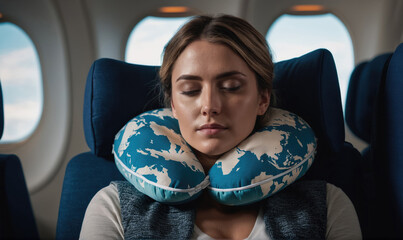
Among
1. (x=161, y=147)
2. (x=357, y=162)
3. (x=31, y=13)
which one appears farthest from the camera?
(x=31, y=13)

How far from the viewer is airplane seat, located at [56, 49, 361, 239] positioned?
1248 millimetres

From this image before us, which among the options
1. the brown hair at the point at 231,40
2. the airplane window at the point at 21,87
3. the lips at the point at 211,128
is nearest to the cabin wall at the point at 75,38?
the airplane window at the point at 21,87

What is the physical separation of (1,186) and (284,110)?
39.0 inches

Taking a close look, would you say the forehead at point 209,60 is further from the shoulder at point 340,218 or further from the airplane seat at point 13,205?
the airplane seat at point 13,205

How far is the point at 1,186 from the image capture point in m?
1.09

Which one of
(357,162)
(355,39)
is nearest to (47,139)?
(357,162)

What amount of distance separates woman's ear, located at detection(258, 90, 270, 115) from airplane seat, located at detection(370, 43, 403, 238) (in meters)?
0.36

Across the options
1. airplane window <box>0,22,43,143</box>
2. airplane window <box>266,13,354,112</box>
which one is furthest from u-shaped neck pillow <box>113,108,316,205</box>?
airplane window <box>0,22,43,143</box>

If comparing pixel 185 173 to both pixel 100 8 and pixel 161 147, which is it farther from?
pixel 100 8

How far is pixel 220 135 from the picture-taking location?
108 centimetres

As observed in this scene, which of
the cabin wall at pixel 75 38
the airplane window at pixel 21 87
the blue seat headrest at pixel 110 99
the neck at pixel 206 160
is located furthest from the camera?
the airplane window at pixel 21 87

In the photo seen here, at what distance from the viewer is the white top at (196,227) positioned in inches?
40.3

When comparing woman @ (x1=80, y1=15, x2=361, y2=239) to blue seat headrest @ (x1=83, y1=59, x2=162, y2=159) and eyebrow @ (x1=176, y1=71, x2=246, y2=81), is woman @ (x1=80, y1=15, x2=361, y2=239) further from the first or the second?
blue seat headrest @ (x1=83, y1=59, x2=162, y2=159)

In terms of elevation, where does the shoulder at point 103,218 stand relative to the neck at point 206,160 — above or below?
below
